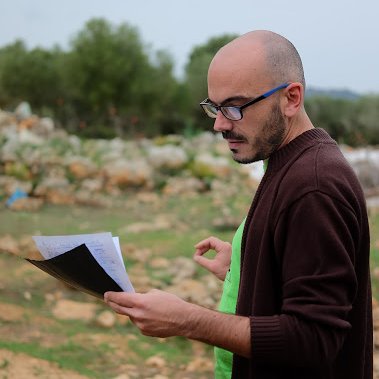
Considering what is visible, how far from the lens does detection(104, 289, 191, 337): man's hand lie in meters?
1.52

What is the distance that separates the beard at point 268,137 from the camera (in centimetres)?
162

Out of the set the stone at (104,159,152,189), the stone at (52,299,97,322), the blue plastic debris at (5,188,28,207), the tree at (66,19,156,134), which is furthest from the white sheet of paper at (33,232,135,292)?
the tree at (66,19,156,134)

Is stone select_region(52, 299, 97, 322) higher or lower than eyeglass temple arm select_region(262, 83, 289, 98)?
lower

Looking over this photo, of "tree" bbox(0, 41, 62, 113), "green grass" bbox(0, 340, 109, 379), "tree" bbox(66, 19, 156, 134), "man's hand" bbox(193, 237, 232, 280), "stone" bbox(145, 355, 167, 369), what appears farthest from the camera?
"tree" bbox(0, 41, 62, 113)

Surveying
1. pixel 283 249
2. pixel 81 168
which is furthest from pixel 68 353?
pixel 81 168

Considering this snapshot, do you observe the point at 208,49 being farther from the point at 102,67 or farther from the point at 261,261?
the point at 261,261

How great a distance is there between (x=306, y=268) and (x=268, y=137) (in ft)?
1.19

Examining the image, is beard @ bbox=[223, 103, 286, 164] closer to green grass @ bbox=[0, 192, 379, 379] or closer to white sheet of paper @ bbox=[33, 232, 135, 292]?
white sheet of paper @ bbox=[33, 232, 135, 292]

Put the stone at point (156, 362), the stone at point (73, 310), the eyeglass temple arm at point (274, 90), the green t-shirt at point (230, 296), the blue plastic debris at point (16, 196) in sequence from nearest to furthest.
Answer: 1. the eyeglass temple arm at point (274, 90)
2. the green t-shirt at point (230, 296)
3. the stone at point (156, 362)
4. the stone at point (73, 310)
5. the blue plastic debris at point (16, 196)

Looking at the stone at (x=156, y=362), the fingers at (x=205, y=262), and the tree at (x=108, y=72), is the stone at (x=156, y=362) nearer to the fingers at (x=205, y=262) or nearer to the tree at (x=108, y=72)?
the fingers at (x=205, y=262)

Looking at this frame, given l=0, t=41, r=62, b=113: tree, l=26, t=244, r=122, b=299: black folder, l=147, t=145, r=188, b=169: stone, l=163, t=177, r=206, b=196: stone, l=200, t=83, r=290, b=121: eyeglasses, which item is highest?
l=0, t=41, r=62, b=113: tree

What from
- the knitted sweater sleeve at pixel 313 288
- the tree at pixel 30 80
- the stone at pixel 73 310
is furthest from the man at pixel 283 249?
the tree at pixel 30 80

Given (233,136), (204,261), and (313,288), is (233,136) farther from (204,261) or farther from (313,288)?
(204,261)

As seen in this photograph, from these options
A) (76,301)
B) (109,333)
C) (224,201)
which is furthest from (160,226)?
(109,333)
